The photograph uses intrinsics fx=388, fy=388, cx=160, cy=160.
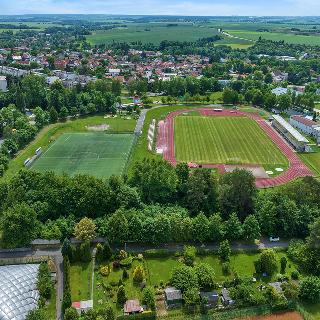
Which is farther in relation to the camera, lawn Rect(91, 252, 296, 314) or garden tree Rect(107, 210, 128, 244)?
garden tree Rect(107, 210, 128, 244)

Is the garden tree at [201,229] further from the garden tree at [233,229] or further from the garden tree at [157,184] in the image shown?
the garden tree at [157,184]

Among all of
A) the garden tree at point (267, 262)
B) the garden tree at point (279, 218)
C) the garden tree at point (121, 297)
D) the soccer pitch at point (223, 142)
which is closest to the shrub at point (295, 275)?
the garden tree at point (267, 262)

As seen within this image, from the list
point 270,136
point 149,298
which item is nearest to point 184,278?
point 149,298

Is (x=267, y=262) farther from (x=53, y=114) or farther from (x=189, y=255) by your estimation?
(x=53, y=114)

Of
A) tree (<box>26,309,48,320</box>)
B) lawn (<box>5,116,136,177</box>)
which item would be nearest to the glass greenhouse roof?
tree (<box>26,309,48,320</box>)

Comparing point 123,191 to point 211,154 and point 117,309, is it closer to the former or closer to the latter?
point 117,309

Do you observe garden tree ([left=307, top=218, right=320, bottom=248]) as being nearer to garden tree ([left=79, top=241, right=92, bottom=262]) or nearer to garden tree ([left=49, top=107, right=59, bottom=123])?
garden tree ([left=79, top=241, right=92, bottom=262])

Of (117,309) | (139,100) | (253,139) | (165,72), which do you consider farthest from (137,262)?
(165,72)
